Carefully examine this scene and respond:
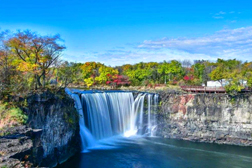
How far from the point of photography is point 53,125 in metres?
Answer: 16.8

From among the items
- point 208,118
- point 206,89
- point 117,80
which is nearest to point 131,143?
point 208,118

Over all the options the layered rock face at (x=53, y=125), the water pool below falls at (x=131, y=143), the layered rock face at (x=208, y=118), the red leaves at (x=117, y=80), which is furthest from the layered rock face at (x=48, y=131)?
the red leaves at (x=117, y=80)

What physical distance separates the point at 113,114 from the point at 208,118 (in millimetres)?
11532

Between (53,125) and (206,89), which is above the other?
(206,89)

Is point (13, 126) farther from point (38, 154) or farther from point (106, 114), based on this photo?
point (106, 114)

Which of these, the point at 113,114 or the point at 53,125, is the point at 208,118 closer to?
the point at 113,114

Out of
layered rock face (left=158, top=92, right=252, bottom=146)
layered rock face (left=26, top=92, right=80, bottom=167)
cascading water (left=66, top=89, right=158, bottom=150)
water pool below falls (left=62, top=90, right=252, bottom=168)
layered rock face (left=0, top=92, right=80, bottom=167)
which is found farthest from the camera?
layered rock face (left=158, top=92, right=252, bottom=146)

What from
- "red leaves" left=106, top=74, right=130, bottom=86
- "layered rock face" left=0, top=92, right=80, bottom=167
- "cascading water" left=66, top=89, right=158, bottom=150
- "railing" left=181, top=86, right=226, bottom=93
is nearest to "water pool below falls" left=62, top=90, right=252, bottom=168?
"cascading water" left=66, top=89, right=158, bottom=150

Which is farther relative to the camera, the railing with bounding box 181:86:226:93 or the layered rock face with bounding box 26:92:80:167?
the railing with bounding box 181:86:226:93

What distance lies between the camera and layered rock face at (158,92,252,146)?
25.9 metres

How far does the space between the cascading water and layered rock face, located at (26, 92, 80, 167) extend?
2733mm

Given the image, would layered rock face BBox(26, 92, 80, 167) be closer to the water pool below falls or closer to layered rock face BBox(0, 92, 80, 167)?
layered rock face BBox(0, 92, 80, 167)

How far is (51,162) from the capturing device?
16.4m

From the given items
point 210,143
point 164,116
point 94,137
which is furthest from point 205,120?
point 94,137
